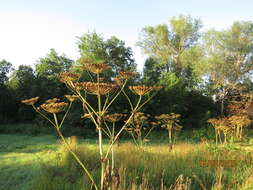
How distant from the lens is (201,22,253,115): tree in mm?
14750

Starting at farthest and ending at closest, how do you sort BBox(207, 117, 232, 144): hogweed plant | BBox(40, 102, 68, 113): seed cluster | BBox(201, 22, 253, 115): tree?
BBox(201, 22, 253, 115): tree < BBox(207, 117, 232, 144): hogweed plant < BBox(40, 102, 68, 113): seed cluster

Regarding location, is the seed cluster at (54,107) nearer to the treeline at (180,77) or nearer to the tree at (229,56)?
the treeline at (180,77)

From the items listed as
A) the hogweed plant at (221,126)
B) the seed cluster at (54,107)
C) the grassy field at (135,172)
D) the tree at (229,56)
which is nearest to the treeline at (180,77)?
the tree at (229,56)

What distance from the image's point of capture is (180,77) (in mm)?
13820

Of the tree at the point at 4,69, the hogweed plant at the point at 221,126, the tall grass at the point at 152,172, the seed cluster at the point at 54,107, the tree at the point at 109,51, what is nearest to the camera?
the seed cluster at the point at 54,107

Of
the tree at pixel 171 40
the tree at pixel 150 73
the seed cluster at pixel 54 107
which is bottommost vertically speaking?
the seed cluster at pixel 54 107

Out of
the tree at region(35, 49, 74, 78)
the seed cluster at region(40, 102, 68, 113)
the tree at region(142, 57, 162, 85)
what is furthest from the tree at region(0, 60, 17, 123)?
the seed cluster at region(40, 102, 68, 113)

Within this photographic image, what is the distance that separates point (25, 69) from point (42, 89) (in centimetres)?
469

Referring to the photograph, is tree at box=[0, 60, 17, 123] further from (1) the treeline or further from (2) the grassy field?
(2) the grassy field

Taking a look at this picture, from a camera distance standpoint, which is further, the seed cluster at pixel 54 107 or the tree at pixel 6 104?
the tree at pixel 6 104

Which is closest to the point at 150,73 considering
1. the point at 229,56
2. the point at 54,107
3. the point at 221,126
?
the point at 229,56

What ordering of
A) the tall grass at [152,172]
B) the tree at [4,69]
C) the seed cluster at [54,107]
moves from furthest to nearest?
the tree at [4,69]
the tall grass at [152,172]
the seed cluster at [54,107]

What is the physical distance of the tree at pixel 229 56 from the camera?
1475cm

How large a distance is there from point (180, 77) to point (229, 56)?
4.60 metres
